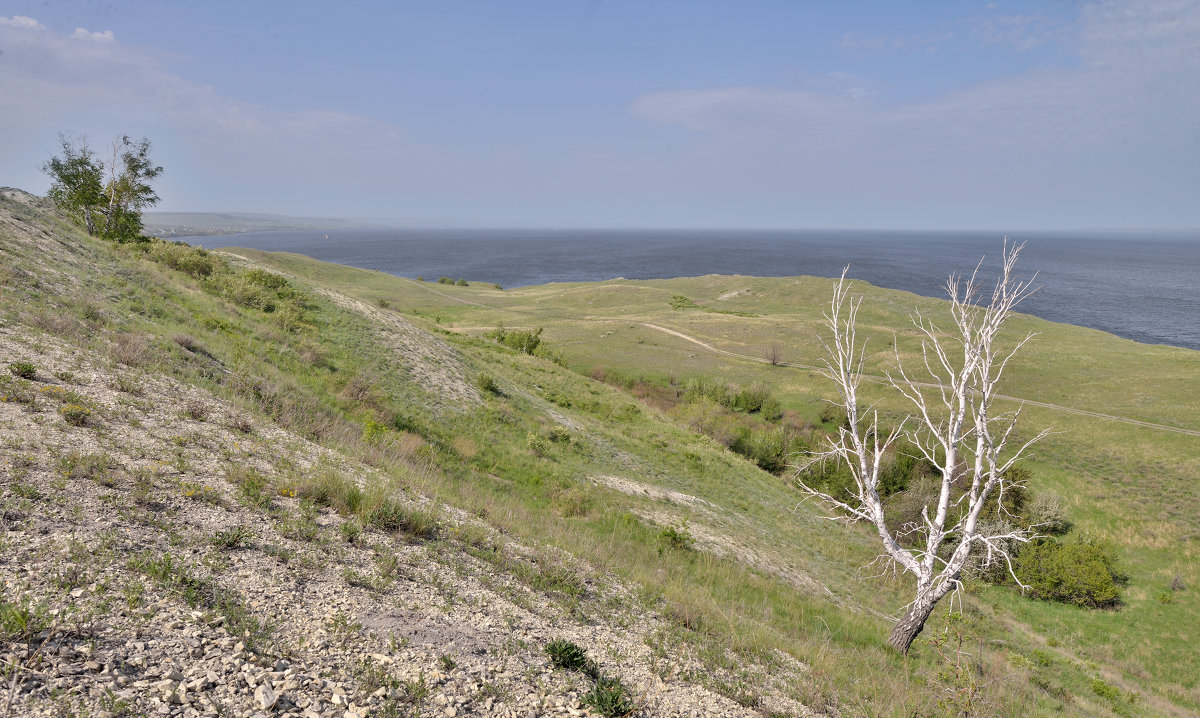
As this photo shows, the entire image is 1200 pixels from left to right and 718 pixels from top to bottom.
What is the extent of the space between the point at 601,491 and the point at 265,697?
12.7 meters

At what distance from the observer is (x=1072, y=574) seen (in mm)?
21781

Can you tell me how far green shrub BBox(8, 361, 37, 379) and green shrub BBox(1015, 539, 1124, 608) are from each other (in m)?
30.3

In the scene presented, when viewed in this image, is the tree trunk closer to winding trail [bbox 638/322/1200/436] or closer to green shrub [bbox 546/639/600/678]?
green shrub [bbox 546/639/600/678]

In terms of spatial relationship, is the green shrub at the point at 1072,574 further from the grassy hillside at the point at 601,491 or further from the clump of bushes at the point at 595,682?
the clump of bushes at the point at 595,682

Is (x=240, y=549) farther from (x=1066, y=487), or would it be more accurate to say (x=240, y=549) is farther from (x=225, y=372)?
(x=1066, y=487)

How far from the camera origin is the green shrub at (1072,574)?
848 inches

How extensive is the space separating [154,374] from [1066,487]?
1698 inches

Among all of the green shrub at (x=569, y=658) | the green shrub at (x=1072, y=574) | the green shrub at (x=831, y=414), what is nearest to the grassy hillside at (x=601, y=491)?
the green shrub at (x=569, y=658)

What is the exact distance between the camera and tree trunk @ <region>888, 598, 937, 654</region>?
9.68m

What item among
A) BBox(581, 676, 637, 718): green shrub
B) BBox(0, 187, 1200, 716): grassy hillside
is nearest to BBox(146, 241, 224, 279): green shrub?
BBox(0, 187, 1200, 716): grassy hillside

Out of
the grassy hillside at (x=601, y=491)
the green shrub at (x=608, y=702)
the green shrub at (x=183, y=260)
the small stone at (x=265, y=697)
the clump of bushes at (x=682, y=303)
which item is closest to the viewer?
the small stone at (x=265, y=697)

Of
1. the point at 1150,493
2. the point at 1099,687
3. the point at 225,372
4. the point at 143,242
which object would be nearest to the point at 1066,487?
the point at 1150,493

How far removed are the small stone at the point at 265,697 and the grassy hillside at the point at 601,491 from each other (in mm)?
659

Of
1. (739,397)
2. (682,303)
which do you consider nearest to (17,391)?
(739,397)
